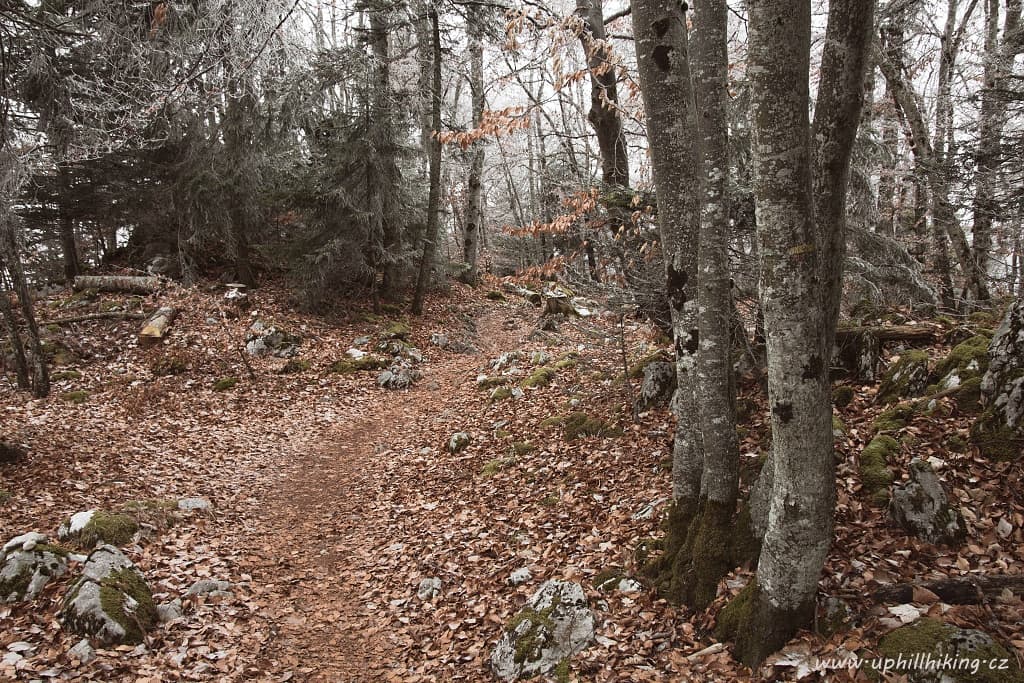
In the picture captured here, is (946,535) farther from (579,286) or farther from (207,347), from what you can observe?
(207,347)

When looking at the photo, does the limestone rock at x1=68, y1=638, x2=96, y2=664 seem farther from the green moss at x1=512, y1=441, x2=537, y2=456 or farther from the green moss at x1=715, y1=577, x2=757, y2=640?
the green moss at x1=512, y1=441, x2=537, y2=456

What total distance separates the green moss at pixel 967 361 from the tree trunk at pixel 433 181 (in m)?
12.8

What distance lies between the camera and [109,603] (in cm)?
466

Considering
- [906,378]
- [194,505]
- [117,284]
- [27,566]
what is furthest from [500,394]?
[117,284]

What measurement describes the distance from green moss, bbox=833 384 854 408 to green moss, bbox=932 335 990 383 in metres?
0.74

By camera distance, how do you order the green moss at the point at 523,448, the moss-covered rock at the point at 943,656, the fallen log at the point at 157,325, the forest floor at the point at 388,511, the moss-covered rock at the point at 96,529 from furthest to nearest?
the fallen log at the point at 157,325, the green moss at the point at 523,448, the moss-covered rock at the point at 96,529, the forest floor at the point at 388,511, the moss-covered rock at the point at 943,656

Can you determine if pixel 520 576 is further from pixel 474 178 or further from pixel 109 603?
pixel 474 178

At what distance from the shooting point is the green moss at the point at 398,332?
1490cm

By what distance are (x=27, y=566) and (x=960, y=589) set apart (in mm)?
7329

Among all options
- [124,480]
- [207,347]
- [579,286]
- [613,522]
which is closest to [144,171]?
[207,347]

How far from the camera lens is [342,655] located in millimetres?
4855

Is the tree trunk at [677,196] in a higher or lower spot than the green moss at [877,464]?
higher

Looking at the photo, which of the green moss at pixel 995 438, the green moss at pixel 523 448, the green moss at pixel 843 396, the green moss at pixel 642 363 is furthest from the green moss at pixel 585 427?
the green moss at pixel 995 438

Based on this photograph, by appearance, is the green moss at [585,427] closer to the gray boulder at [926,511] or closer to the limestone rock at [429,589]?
the limestone rock at [429,589]
